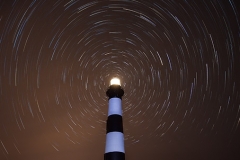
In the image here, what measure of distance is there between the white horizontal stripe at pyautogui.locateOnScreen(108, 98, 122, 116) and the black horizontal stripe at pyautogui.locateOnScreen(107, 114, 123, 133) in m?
0.14

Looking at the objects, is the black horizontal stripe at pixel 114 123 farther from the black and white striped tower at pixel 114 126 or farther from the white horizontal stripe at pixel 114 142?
the white horizontal stripe at pixel 114 142

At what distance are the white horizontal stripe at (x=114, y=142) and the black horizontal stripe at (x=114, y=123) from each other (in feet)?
0.42

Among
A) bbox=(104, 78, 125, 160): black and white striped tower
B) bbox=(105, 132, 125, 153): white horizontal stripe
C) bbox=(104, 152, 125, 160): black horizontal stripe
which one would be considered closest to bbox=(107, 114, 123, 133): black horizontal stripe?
bbox=(104, 78, 125, 160): black and white striped tower

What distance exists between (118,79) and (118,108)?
118cm

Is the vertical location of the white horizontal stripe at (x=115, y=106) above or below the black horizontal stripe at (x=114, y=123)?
above

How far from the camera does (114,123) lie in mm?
6918

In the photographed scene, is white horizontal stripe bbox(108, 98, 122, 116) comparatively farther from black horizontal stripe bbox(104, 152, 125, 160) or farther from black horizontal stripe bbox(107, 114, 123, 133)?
black horizontal stripe bbox(104, 152, 125, 160)

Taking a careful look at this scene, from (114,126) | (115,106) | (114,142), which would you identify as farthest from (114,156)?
(115,106)

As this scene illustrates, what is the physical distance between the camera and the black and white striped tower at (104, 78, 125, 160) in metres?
6.24

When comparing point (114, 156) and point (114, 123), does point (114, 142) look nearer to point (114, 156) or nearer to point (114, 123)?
point (114, 156)

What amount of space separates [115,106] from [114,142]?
4.06 ft

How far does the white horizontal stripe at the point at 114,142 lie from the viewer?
6.30 m

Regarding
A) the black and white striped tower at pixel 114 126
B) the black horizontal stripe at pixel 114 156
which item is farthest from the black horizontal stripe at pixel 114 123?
the black horizontal stripe at pixel 114 156

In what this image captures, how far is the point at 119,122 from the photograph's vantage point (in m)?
7.00
